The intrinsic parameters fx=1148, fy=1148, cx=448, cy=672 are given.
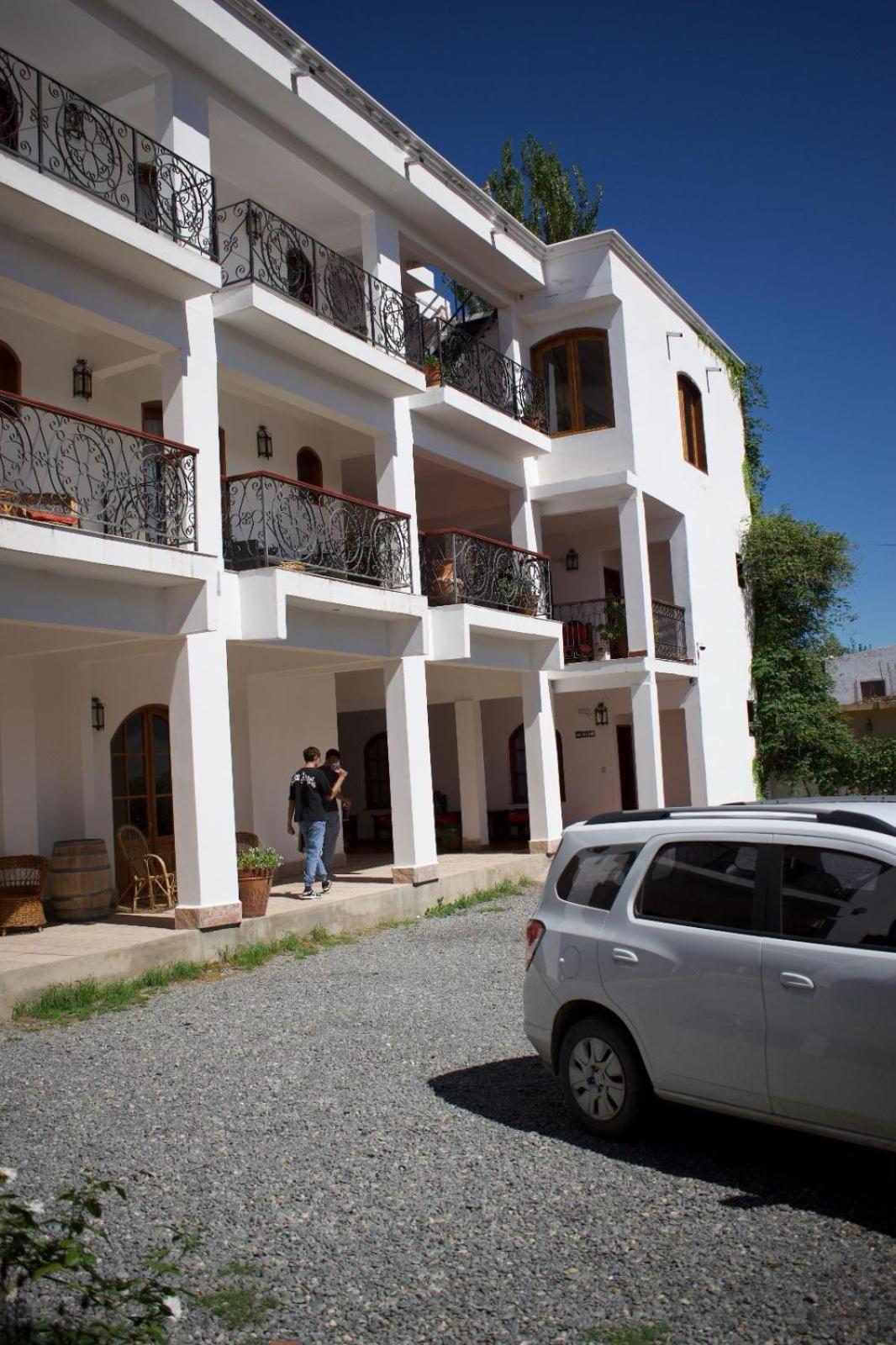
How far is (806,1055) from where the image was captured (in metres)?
4.81

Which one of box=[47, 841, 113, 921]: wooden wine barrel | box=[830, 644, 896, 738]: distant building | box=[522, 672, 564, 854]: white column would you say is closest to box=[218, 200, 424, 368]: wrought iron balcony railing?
box=[522, 672, 564, 854]: white column

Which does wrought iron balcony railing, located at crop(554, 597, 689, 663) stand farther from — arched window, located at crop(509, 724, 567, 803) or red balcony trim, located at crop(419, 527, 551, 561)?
arched window, located at crop(509, 724, 567, 803)

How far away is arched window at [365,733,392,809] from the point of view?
2388cm

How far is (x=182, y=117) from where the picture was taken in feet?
39.1

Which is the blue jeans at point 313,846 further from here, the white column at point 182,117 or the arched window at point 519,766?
the arched window at point 519,766

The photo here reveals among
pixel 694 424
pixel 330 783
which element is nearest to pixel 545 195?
pixel 694 424

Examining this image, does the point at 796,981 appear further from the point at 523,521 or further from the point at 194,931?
the point at 523,521

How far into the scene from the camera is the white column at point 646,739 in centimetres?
1823

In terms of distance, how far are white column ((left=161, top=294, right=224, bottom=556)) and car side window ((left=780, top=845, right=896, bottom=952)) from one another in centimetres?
771

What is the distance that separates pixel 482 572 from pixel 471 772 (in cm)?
472

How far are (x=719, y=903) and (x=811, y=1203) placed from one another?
1.30 m

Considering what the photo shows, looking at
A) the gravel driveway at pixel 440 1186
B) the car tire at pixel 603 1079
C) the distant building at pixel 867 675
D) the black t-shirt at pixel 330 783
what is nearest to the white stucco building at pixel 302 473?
the black t-shirt at pixel 330 783

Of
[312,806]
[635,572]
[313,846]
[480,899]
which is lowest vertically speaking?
[480,899]

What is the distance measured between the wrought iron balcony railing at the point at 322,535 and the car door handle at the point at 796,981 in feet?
28.1
